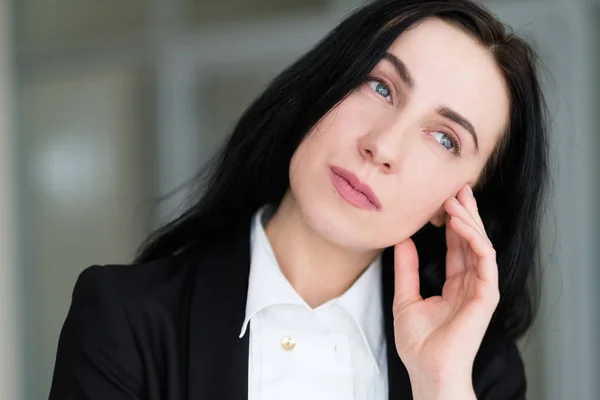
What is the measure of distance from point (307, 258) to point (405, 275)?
181 millimetres

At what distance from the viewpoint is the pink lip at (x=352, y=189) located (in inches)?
47.3

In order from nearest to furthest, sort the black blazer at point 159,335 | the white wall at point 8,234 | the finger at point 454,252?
the black blazer at point 159,335
the finger at point 454,252
the white wall at point 8,234

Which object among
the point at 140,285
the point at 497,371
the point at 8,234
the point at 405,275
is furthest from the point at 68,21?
the point at 497,371

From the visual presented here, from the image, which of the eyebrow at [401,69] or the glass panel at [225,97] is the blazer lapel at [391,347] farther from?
the glass panel at [225,97]

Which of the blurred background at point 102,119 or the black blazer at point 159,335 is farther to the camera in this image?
the blurred background at point 102,119

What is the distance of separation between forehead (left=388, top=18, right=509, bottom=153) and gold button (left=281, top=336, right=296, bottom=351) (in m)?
0.44

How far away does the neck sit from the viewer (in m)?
1.32

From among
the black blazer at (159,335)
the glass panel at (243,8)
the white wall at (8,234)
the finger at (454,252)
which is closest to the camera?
the black blazer at (159,335)

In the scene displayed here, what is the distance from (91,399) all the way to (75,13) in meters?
1.90

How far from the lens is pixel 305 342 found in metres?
1.27

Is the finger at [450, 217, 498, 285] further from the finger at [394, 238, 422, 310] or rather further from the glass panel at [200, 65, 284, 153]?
the glass panel at [200, 65, 284, 153]

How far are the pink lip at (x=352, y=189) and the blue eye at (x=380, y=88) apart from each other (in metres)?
0.14

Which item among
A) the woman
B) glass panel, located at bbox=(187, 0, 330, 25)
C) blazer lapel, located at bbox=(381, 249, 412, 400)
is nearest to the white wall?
glass panel, located at bbox=(187, 0, 330, 25)

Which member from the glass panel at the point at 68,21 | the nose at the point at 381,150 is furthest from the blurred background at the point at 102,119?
the nose at the point at 381,150
